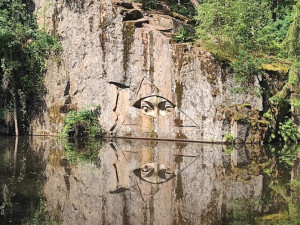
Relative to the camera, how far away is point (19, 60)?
72.1ft

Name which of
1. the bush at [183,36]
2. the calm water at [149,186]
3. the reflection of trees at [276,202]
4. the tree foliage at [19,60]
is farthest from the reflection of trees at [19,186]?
the bush at [183,36]

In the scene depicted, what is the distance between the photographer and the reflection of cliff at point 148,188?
25.1 feet

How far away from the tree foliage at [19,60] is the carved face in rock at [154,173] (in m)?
10.7

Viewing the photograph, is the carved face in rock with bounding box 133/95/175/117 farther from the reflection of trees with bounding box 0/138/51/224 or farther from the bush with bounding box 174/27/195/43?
the reflection of trees with bounding box 0/138/51/224

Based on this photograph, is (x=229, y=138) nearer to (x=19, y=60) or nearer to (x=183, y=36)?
(x=183, y=36)

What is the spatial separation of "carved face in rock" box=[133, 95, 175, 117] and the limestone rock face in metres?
0.04

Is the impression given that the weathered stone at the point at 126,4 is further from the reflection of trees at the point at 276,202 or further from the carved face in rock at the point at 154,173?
the reflection of trees at the point at 276,202

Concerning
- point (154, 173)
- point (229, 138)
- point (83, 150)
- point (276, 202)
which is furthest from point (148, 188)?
point (229, 138)

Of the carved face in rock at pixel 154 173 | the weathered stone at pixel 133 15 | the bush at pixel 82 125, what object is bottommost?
the bush at pixel 82 125

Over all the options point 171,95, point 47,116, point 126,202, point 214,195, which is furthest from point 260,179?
point 47,116

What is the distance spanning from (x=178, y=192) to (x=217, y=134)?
8.77 metres

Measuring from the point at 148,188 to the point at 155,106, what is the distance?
9.63 metres

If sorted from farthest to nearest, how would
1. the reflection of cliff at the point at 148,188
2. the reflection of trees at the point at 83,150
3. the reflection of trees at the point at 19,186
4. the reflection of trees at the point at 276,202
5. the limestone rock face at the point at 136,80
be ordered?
1. the limestone rock face at the point at 136,80
2. the reflection of trees at the point at 83,150
3. the reflection of cliff at the point at 148,188
4. the reflection of trees at the point at 19,186
5. the reflection of trees at the point at 276,202

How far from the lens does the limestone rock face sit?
17.8 metres
